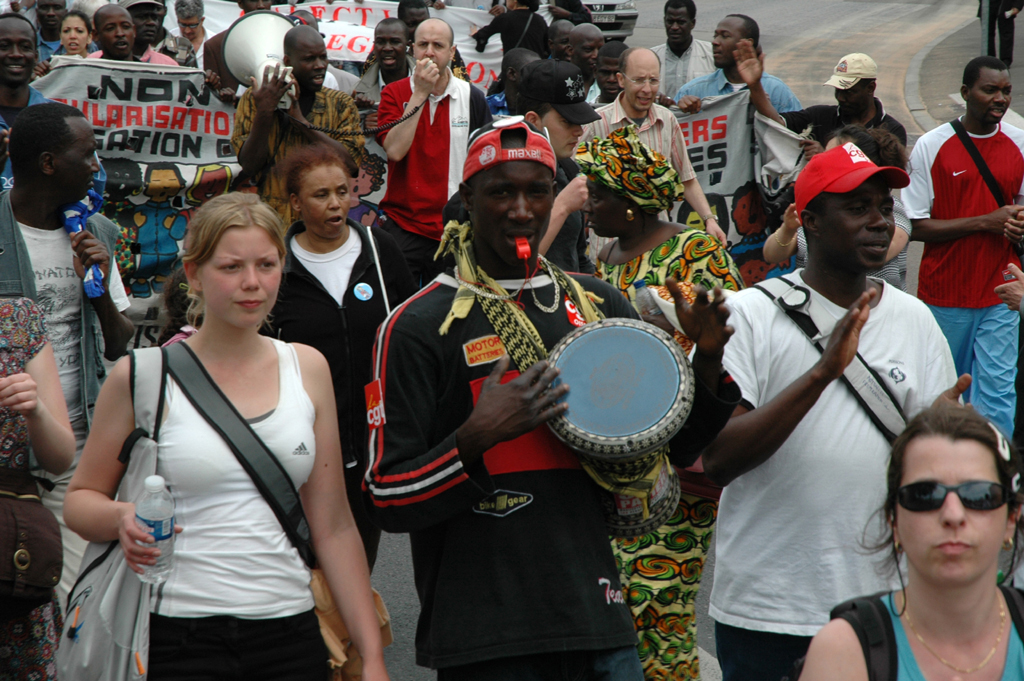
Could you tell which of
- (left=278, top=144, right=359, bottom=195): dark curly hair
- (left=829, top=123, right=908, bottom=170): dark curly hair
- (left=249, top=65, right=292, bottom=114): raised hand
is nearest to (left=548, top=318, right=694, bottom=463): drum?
(left=278, top=144, right=359, bottom=195): dark curly hair

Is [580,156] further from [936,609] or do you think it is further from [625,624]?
[936,609]

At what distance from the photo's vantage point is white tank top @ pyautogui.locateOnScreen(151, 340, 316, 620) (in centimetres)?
289

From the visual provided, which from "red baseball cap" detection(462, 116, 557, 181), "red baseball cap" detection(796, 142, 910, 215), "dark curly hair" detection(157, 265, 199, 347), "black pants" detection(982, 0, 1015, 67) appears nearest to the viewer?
"red baseball cap" detection(462, 116, 557, 181)

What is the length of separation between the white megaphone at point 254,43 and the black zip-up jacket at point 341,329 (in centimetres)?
299

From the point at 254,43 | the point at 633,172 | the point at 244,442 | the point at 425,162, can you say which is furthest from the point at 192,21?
the point at 244,442

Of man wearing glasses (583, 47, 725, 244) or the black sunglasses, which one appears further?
man wearing glasses (583, 47, 725, 244)

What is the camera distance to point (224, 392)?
3012 millimetres

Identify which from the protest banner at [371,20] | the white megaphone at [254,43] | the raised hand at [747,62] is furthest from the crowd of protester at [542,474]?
the protest banner at [371,20]

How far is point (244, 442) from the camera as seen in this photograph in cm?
295

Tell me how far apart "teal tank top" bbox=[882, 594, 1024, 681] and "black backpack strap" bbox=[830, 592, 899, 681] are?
0.5 inches

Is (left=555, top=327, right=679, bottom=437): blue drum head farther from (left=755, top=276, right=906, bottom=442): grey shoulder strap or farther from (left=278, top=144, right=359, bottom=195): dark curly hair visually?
(left=278, top=144, right=359, bottom=195): dark curly hair

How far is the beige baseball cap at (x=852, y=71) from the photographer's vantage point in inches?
316

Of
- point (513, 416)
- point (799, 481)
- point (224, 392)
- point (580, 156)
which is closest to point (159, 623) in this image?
point (224, 392)

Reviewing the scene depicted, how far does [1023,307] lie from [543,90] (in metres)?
2.93
